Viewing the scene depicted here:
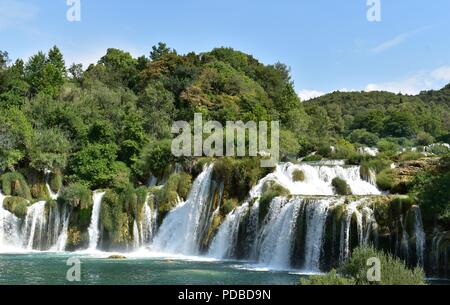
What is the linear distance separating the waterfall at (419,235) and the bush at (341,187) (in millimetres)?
9264

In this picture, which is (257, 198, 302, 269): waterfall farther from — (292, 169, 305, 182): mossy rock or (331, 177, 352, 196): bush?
(331, 177, 352, 196): bush

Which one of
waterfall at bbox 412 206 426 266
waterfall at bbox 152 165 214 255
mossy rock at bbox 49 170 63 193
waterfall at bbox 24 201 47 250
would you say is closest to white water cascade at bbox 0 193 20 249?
waterfall at bbox 24 201 47 250

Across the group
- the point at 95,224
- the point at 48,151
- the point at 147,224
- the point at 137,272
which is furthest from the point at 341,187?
the point at 48,151

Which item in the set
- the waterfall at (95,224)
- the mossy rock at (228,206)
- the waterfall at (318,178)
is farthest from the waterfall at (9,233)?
the waterfall at (318,178)

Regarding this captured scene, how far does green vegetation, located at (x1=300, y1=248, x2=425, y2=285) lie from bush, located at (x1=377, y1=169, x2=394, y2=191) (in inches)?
627

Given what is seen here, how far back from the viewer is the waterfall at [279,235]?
25.8m

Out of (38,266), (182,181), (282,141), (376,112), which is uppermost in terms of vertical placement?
(376,112)

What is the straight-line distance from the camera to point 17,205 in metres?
35.3

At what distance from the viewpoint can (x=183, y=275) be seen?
22797 mm

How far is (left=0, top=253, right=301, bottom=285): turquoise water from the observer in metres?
21.2

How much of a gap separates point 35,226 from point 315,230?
18641 mm
